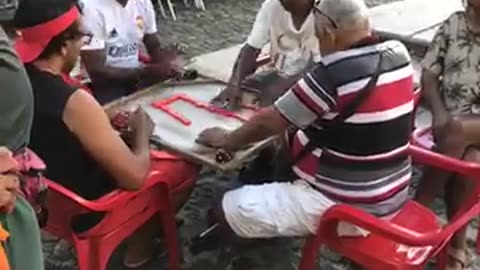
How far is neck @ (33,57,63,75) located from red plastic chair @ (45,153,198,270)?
15.0 inches

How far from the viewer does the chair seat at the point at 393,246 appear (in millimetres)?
3090

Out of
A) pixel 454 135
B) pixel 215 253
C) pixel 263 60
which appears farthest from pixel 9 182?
pixel 263 60

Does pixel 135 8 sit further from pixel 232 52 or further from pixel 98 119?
pixel 98 119

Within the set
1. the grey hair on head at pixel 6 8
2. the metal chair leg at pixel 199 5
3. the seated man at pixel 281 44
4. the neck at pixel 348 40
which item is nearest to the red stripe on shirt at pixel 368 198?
the neck at pixel 348 40

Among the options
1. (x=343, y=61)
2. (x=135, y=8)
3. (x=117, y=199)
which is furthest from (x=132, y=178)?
(x=135, y=8)

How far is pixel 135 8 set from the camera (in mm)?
4449

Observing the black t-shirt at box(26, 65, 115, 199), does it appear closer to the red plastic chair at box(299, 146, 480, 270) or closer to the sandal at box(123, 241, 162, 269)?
the sandal at box(123, 241, 162, 269)

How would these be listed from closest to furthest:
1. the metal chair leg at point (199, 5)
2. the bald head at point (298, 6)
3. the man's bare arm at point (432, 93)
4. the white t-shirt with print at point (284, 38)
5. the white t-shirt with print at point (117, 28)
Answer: the man's bare arm at point (432, 93) < the bald head at point (298, 6) < the white t-shirt with print at point (284, 38) < the white t-shirt with print at point (117, 28) < the metal chair leg at point (199, 5)

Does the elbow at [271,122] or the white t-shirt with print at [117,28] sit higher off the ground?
the elbow at [271,122]

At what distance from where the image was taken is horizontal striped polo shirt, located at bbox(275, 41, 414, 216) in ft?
9.73

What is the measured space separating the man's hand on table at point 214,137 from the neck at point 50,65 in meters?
0.61

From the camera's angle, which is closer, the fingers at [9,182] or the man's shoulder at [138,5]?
the fingers at [9,182]

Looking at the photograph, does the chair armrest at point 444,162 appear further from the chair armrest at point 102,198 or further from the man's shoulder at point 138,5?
the man's shoulder at point 138,5

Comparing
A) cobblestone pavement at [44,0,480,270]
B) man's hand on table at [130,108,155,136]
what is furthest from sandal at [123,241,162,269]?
man's hand on table at [130,108,155,136]
